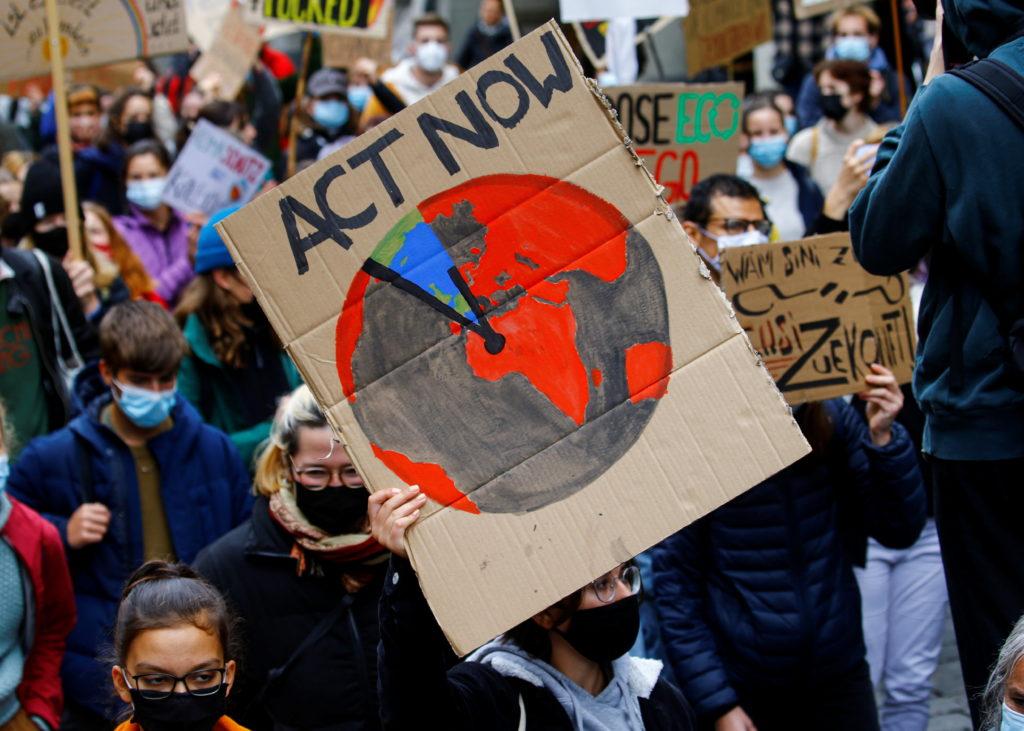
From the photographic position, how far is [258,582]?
411 centimetres

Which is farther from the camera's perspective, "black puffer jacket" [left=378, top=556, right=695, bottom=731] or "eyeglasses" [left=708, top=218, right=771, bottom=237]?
"eyeglasses" [left=708, top=218, right=771, bottom=237]

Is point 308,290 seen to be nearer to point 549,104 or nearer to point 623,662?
point 549,104

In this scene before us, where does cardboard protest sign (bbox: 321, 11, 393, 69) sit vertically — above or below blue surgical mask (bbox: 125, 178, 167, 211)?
above

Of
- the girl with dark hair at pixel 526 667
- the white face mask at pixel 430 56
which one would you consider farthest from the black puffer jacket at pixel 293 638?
the white face mask at pixel 430 56

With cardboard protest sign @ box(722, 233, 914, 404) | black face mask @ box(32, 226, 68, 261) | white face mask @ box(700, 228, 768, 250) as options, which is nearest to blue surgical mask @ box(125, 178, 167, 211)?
black face mask @ box(32, 226, 68, 261)

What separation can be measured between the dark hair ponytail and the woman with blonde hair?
470 millimetres

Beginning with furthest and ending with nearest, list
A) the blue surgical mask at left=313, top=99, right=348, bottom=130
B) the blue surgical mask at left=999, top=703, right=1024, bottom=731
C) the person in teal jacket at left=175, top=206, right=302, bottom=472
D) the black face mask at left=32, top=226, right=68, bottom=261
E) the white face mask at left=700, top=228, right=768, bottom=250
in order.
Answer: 1. the blue surgical mask at left=313, top=99, right=348, bottom=130
2. the black face mask at left=32, top=226, right=68, bottom=261
3. the person in teal jacket at left=175, top=206, right=302, bottom=472
4. the white face mask at left=700, top=228, right=768, bottom=250
5. the blue surgical mask at left=999, top=703, right=1024, bottom=731

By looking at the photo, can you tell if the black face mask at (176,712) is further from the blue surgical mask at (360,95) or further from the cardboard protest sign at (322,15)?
the blue surgical mask at (360,95)

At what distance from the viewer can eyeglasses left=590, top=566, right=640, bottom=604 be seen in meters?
3.28

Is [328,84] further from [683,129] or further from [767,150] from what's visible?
[683,129]

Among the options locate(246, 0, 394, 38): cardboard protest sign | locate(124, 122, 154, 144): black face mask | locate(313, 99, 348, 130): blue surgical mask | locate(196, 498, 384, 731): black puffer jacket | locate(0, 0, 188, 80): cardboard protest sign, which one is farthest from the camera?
locate(313, 99, 348, 130): blue surgical mask

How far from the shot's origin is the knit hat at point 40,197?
6.98 m

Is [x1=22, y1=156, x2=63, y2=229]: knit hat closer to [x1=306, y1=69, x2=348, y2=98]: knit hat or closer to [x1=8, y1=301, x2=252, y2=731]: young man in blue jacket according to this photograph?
[x1=8, y1=301, x2=252, y2=731]: young man in blue jacket

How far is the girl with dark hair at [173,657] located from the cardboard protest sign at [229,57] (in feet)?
26.6
